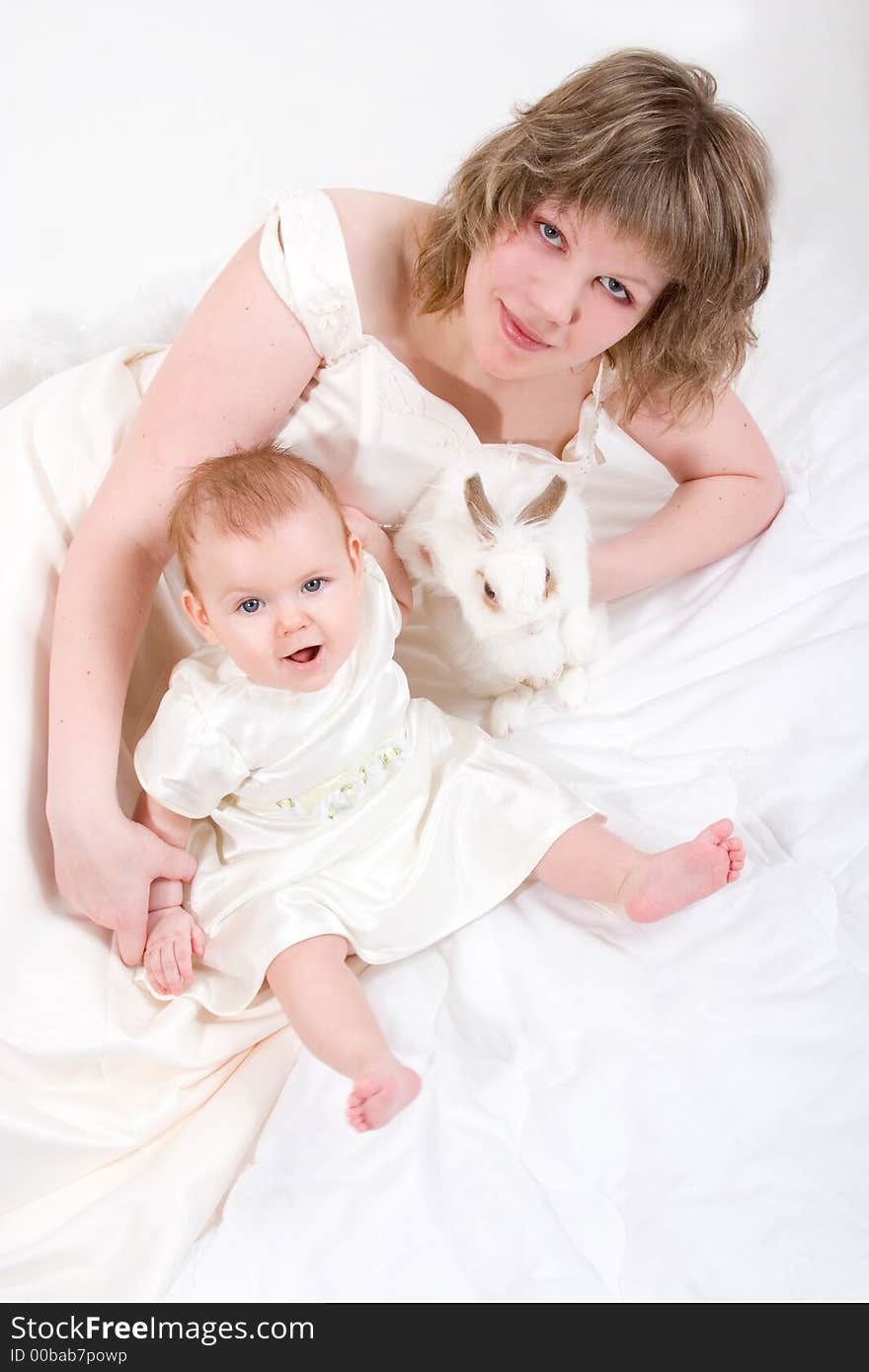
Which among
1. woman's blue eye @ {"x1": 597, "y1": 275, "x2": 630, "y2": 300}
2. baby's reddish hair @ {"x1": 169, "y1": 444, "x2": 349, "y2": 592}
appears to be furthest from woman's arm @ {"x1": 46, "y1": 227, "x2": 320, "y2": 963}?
woman's blue eye @ {"x1": 597, "y1": 275, "x2": 630, "y2": 300}

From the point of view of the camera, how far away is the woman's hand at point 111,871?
1.25m

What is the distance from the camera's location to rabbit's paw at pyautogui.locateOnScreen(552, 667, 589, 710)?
62.6 inches

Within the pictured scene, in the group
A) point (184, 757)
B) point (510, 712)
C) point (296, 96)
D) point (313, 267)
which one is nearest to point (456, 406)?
point (313, 267)

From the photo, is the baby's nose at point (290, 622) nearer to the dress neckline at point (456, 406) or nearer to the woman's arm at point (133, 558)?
the woman's arm at point (133, 558)

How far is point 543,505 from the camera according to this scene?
141cm

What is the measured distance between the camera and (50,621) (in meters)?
1.38

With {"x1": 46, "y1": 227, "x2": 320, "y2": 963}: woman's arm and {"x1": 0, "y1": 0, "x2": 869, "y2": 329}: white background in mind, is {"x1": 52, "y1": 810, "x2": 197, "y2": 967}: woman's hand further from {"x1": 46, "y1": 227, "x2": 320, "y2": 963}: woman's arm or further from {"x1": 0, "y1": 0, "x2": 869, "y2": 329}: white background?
{"x1": 0, "y1": 0, "x2": 869, "y2": 329}: white background

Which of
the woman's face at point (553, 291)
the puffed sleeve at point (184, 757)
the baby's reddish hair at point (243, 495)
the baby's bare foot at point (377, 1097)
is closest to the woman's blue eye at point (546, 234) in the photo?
the woman's face at point (553, 291)

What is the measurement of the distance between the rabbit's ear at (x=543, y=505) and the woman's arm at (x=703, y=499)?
0.26 meters

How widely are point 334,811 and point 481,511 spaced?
1.17 ft

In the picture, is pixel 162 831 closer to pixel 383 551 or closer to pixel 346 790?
pixel 346 790

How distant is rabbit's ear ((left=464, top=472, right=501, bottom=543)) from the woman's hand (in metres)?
0.47

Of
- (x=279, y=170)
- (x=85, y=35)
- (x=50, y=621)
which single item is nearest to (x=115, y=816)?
(x=50, y=621)
